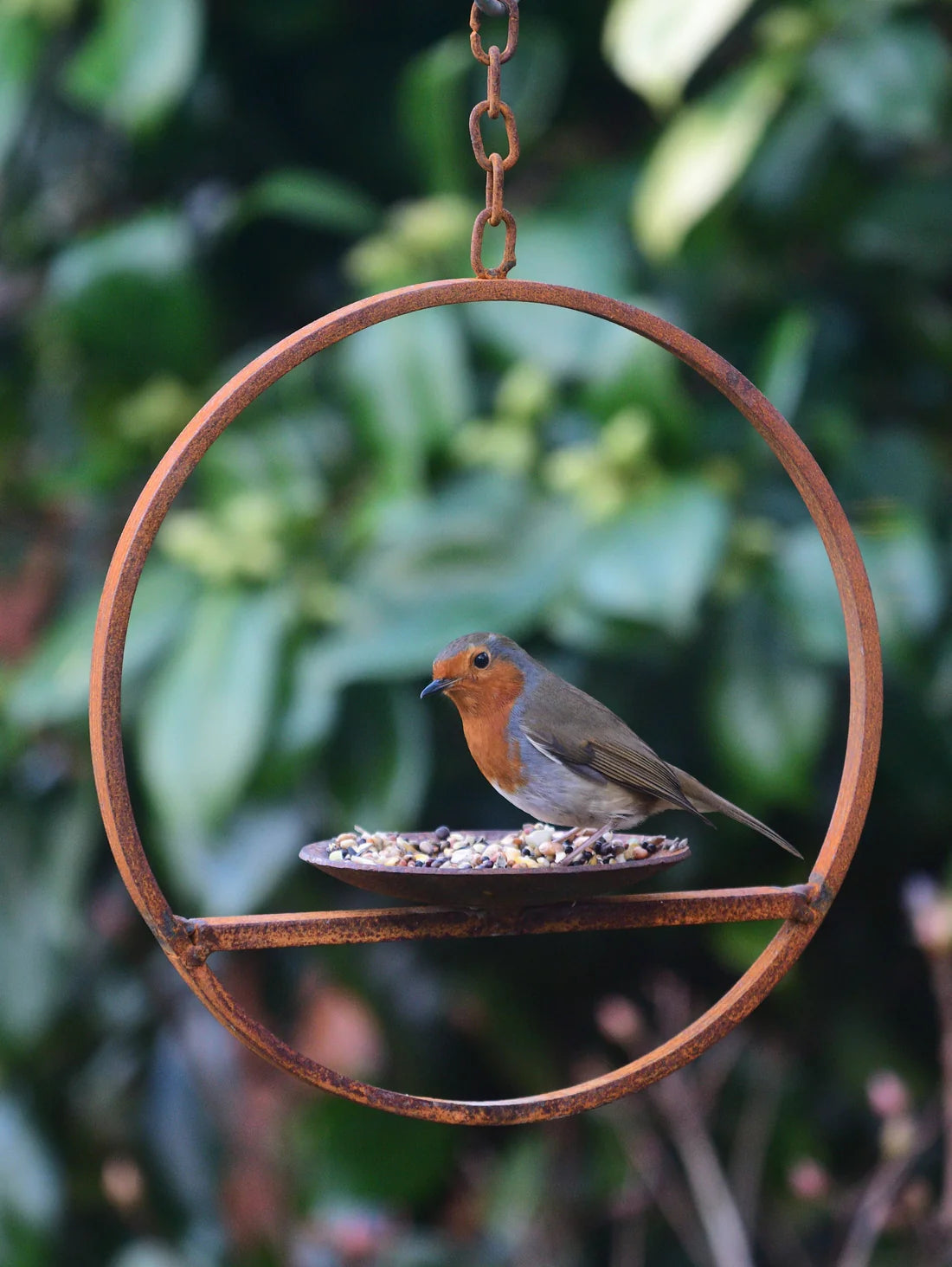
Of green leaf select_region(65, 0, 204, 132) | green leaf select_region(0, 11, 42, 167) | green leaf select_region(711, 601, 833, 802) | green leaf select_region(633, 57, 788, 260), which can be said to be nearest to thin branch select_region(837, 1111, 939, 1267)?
green leaf select_region(711, 601, 833, 802)

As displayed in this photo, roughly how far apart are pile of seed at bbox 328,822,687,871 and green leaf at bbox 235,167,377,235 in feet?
5.25

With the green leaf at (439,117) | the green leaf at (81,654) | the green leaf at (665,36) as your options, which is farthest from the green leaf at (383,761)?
the green leaf at (665,36)

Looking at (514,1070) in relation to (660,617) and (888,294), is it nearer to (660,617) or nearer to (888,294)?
(660,617)

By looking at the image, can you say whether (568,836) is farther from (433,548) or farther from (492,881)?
(433,548)

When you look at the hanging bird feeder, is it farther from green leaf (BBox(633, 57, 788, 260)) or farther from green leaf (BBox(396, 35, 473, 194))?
green leaf (BBox(396, 35, 473, 194))

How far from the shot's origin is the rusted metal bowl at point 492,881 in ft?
4.48

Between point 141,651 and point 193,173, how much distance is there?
4.61ft

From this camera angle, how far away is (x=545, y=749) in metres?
1.84

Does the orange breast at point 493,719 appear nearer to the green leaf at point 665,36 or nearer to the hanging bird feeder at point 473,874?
the hanging bird feeder at point 473,874

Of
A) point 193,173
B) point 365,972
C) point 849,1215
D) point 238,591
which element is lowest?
point 849,1215

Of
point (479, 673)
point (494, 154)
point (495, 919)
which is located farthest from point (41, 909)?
point (494, 154)

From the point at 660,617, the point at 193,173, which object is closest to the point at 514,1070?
the point at 660,617

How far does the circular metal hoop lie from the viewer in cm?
132

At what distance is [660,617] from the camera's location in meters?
2.46
